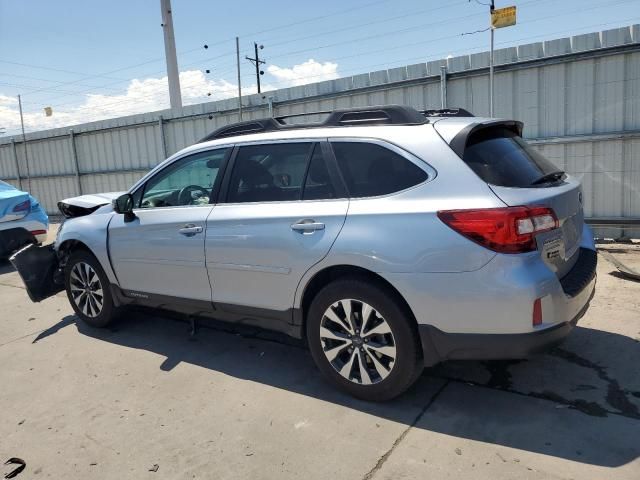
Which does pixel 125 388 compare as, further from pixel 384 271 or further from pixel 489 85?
pixel 489 85

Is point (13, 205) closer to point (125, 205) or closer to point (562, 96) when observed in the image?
point (125, 205)

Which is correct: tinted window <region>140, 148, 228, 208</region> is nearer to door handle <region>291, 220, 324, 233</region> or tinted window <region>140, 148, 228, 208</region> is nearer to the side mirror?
the side mirror

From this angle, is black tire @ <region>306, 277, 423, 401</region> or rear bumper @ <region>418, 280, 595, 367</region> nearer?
rear bumper @ <region>418, 280, 595, 367</region>

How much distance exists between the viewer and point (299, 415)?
10.4 ft

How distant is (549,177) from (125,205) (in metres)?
3.31

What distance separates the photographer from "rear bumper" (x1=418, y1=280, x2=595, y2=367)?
2.74 m

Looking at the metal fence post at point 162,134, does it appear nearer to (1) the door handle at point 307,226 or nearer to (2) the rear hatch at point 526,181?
(1) the door handle at point 307,226

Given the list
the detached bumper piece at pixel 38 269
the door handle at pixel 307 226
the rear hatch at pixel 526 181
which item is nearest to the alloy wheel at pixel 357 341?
the door handle at pixel 307 226

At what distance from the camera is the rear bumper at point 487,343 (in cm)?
274

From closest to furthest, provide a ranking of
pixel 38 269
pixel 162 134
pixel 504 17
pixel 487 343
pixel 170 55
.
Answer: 1. pixel 487 343
2. pixel 38 269
3. pixel 504 17
4. pixel 162 134
5. pixel 170 55

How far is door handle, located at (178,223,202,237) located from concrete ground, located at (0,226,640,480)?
1.03 m

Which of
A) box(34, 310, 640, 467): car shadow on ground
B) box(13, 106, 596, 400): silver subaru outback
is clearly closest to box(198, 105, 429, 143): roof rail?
box(13, 106, 596, 400): silver subaru outback

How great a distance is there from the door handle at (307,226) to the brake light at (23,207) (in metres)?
6.31

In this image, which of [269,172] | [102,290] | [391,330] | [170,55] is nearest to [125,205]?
[102,290]
